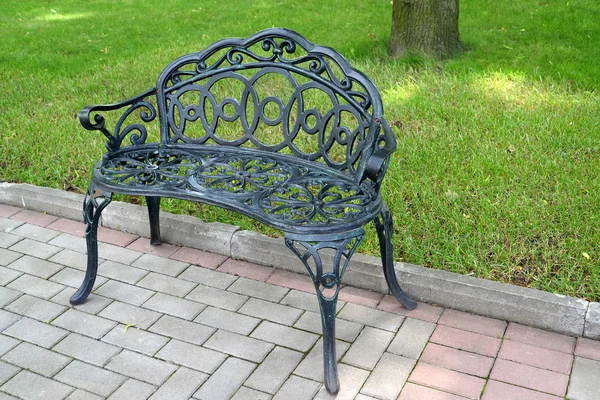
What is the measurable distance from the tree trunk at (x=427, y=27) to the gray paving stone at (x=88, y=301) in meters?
4.43

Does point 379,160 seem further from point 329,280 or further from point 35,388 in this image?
point 35,388

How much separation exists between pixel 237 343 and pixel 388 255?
821 millimetres

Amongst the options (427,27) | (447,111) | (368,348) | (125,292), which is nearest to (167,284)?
(125,292)

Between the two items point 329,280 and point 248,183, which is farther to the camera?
point 248,183

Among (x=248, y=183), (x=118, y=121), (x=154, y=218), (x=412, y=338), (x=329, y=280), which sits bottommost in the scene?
(x=412, y=338)

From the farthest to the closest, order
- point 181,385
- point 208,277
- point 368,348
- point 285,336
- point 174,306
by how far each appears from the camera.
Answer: point 208,277
point 174,306
point 285,336
point 368,348
point 181,385

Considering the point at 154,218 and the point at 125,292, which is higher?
the point at 154,218

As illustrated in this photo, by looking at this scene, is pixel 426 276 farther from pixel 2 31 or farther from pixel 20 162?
pixel 2 31

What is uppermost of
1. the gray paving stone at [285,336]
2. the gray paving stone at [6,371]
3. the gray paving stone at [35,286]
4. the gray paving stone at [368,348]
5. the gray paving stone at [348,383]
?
the gray paving stone at [6,371]

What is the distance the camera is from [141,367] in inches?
125

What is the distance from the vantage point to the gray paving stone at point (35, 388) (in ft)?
9.86

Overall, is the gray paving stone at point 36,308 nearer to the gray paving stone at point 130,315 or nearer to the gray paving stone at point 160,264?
the gray paving stone at point 130,315

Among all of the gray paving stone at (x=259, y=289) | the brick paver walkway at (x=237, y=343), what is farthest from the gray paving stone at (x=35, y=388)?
the gray paving stone at (x=259, y=289)

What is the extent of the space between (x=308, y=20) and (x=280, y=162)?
5620 mm
